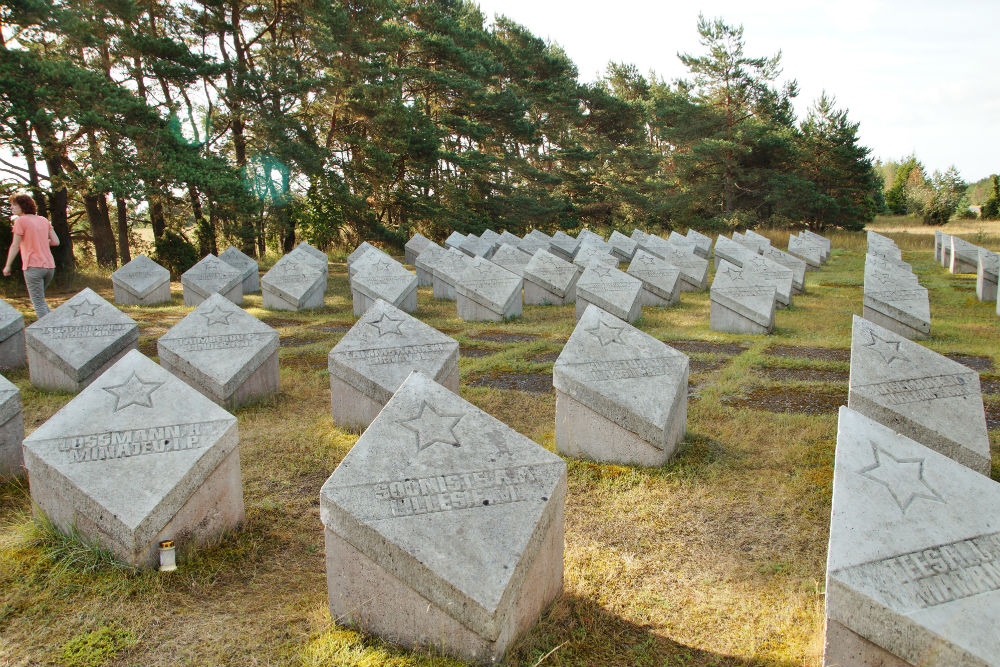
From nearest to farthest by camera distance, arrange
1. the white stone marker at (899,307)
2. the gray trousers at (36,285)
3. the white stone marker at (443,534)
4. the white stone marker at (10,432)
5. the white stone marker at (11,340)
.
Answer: the white stone marker at (443,534), the white stone marker at (10,432), the white stone marker at (11,340), the gray trousers at (36,285), the white stone marker at (899,307)

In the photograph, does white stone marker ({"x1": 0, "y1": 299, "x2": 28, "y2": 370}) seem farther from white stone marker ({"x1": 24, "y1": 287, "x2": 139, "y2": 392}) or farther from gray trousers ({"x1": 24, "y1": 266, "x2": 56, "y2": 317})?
white stone marker ({"x1": 24, "y1": 287, "x2": 139, "y2": 392})

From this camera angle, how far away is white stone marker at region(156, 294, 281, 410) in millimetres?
5840

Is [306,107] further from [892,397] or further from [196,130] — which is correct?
[892,397]

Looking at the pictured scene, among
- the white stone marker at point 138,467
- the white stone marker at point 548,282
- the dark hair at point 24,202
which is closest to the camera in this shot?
the white stone marker at point 138,467

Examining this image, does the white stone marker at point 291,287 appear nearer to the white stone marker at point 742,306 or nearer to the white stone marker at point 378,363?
the white stone marker at point 378,363

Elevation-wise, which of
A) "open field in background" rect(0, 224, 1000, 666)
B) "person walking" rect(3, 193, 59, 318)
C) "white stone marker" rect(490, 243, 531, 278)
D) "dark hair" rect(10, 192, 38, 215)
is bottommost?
"open field in background" rect(0, 224, 1000, 666)

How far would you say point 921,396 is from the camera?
4.39 meters

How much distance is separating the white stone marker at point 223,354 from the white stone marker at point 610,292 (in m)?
5.15

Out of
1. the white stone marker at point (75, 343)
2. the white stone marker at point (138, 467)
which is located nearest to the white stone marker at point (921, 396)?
the white stone marker at point (138, 467)

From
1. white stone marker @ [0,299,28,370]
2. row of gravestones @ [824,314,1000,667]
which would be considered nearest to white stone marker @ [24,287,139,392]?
white stone marker @ [0,299,28,370]

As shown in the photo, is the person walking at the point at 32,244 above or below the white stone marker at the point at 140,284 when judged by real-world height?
above

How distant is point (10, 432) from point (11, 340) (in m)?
3.88

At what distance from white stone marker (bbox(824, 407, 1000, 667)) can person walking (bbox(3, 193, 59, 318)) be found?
8.48 meters

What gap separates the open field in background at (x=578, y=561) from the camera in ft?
8.99
